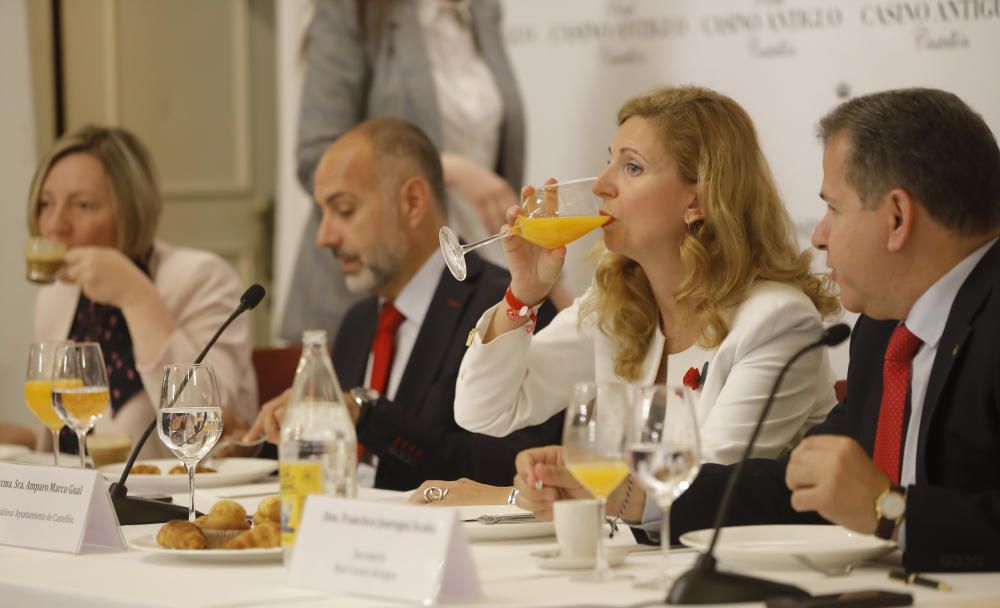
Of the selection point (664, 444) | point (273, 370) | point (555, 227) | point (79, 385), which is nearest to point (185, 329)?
point (273, 370)

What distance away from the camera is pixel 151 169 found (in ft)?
13.0

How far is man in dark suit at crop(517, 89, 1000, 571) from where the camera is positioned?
1.79 metres

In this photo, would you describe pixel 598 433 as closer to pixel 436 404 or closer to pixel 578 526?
pixel 578 526

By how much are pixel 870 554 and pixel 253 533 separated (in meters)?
0.75

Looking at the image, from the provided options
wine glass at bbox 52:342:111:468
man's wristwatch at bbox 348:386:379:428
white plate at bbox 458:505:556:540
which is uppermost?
wine glass at bbox 52:342:111:468

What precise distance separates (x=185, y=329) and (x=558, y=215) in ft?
5.19

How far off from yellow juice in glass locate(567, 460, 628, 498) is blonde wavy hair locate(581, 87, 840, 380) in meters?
0.89

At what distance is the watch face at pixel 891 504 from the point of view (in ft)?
5.31

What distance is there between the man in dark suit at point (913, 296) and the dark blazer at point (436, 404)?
0.97 m

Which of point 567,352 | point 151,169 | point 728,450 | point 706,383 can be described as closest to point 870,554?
point 728,450

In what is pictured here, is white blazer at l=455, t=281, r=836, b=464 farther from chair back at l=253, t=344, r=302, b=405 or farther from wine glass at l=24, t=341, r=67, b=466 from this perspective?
chair back at l=253, t=344, r=302, b=405

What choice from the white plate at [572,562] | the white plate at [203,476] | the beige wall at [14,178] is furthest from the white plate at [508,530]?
the beige wall at [14,178]

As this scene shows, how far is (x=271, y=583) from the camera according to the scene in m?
1.59

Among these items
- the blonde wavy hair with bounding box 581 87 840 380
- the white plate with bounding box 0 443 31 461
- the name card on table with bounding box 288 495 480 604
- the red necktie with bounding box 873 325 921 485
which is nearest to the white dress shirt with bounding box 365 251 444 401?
the white plate with bounding box 0 443 31 461
